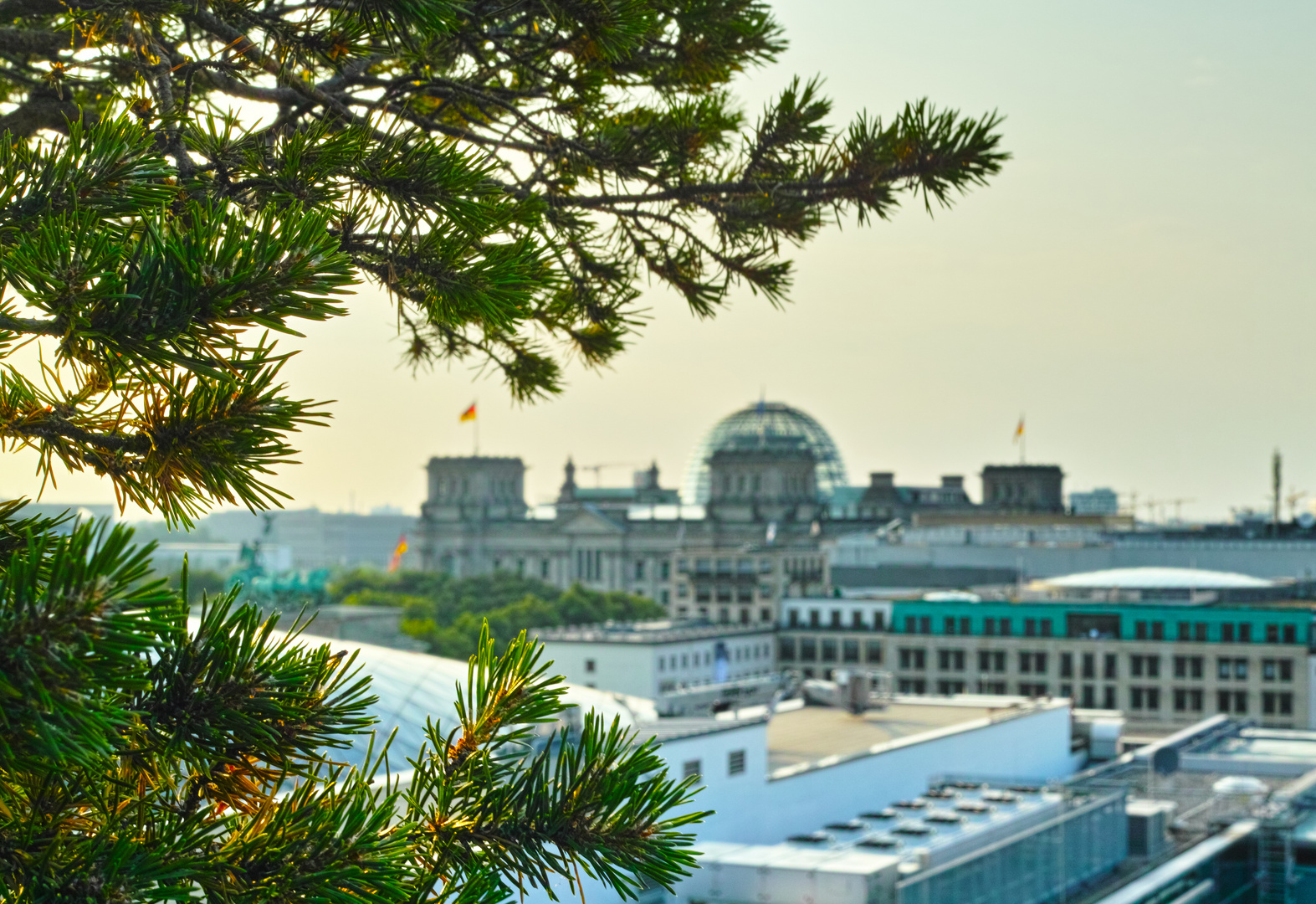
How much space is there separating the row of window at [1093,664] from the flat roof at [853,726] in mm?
16655

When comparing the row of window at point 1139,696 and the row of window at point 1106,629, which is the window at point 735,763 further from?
the row of window at point 1139,696

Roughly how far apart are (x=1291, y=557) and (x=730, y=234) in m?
86.8

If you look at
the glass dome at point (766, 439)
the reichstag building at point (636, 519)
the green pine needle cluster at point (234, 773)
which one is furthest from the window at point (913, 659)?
the glass dome at point (766, 439)

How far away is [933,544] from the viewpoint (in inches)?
3816

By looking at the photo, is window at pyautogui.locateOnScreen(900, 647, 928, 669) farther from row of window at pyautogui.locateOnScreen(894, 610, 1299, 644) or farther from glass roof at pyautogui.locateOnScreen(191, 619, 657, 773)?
glass roof at pyautogui.locateOnScreen(191, 619, 657, 773)

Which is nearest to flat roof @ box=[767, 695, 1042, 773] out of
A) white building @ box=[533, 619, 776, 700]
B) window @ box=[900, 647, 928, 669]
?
white building @ box=[533, 619, 776, 700]

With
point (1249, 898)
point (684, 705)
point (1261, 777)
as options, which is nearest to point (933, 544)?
point (684, 705)

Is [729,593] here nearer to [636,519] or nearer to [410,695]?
[636,519]

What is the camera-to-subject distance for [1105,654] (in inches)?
2589

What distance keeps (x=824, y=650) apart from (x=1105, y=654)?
13.8 metres

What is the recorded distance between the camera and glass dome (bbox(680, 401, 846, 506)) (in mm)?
158250

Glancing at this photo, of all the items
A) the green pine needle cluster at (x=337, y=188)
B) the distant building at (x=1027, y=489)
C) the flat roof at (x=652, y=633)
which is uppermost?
the distant building at (x=1027, y=489)

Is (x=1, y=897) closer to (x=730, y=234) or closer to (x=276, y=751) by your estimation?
(x=276, y=751)

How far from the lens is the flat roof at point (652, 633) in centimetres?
6438
